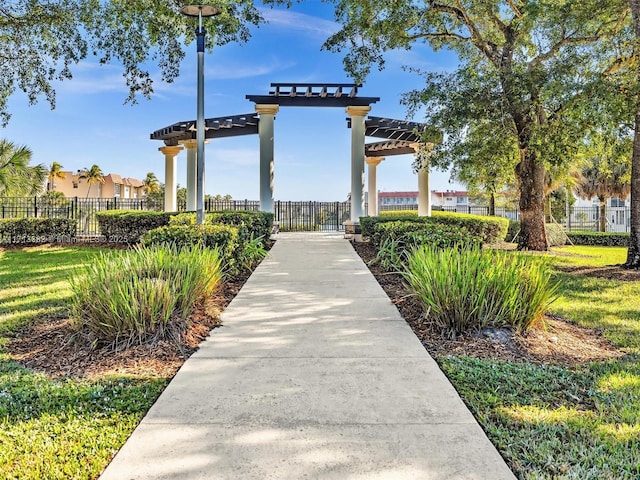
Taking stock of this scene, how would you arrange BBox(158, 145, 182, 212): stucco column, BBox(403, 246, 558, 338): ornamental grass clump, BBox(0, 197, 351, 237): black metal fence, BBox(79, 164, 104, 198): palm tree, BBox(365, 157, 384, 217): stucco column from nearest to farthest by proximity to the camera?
BBox(403, 246, 558, 338): ornamental grass clump → BBox(158, 145, 182, 212): stucco column → BBox(0, 197, 351, 237): black metal fence → BBox(365, 157, 384, 217): stucco column → BBox(79, 164, 104, 198): palm tree

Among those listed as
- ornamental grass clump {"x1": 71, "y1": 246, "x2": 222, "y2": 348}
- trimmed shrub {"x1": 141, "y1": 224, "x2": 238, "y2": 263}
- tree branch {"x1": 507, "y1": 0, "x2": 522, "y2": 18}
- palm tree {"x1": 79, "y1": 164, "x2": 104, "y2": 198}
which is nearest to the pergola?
tree branch {"x1": 507, "y1": 0, "x2": 522, "y2": 18}

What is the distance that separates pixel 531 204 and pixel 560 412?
11516mm

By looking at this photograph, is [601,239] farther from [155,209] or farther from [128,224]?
[155,209]

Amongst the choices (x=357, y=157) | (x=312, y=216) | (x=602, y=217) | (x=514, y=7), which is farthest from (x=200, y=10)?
(x=602, y=217)

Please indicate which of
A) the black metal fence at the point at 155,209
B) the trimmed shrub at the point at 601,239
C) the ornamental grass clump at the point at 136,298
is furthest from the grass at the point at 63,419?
the trimmed shrub at the point at 601,239

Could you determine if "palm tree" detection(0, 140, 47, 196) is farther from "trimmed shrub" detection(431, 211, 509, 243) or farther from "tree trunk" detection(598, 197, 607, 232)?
"tree trunk" detection(598, 197, 607, 232)

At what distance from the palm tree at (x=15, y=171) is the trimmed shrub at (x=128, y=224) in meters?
2.55

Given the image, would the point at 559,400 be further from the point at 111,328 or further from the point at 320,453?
the point at 111,328

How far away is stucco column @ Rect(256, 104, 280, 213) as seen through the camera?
14873 millimetres

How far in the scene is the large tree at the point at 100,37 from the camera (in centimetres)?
1115

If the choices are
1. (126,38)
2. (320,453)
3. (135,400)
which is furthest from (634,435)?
(126,38)

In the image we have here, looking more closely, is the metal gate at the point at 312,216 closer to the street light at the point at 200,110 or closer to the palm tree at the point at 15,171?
the palm tree at the point at 15,171

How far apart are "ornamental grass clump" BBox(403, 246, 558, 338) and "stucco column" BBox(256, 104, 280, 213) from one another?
10.8 m

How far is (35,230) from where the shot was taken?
53.5 feet
